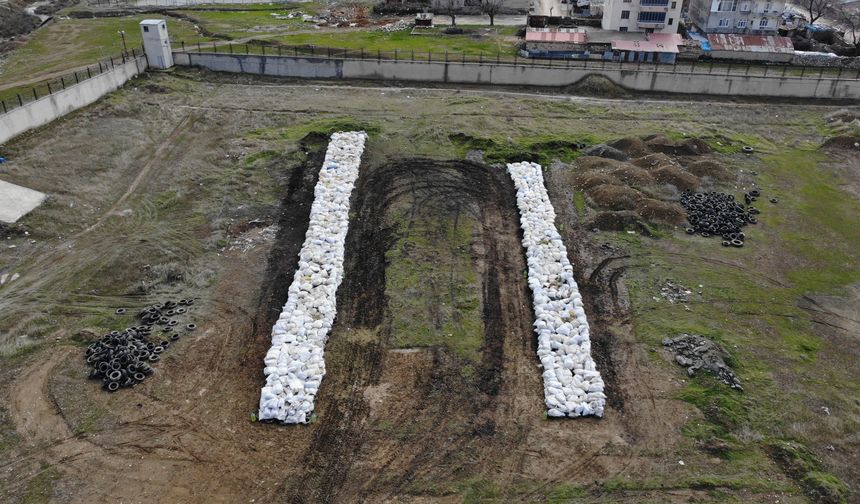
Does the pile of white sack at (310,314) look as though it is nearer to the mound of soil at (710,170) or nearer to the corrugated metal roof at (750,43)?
the mound of soil at (710,170)

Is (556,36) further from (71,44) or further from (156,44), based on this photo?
(71,44)

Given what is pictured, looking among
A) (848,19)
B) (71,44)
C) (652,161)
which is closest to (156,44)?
(71,44)

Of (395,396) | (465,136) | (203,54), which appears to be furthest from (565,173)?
(203,54)

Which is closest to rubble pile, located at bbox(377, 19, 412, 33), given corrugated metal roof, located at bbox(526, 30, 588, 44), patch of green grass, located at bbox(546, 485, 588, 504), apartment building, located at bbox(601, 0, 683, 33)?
corrugated metal roof, located at bbox(526, 30, 588, 44)

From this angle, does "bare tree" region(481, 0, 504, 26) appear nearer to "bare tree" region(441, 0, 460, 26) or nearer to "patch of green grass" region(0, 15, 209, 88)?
"bare tree" region(441, 0, 460, 26)

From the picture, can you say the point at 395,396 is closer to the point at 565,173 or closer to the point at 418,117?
the point at 565,173

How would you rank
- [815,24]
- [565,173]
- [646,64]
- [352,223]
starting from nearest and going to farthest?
[352,223] < [565,173] < [646,64] < [815,24]
